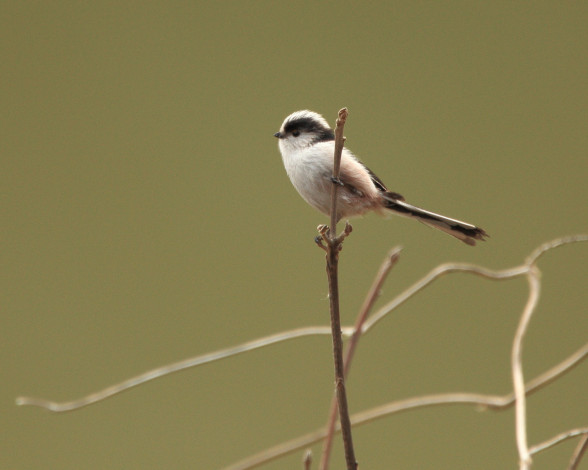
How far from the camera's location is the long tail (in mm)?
757

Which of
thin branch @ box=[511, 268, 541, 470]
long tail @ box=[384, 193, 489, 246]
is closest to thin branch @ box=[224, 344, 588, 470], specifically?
thin branch @ box=[511, 268, 541, 470]

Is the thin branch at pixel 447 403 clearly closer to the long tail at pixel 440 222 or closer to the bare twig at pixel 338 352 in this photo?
the long tail at pixel 440 222

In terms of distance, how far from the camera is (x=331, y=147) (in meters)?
0.99

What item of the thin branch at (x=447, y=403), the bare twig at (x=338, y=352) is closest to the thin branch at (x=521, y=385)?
the thin branch at (x=447, y=403)

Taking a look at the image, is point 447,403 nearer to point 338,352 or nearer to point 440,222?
point 440,222

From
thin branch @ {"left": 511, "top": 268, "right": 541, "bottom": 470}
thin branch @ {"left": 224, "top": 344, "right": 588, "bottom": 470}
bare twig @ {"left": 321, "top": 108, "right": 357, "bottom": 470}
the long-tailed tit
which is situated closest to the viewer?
bare twig @ {"left": 321, "top": 108, "right": 357, "bottom": 470}

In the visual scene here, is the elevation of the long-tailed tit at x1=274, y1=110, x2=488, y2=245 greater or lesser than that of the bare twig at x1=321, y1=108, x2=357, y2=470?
greater

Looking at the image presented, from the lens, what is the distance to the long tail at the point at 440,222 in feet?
2.48

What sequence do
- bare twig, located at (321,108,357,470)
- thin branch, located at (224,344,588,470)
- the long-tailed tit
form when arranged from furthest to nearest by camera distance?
1. the long-tailed tit
2. thin branch, located at (224,344,588,470)
3. bare twig, located at (321,108,357,470)

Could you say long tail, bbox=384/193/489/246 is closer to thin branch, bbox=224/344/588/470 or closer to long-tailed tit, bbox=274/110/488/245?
long-tailed tit, bbox=274/110/488/245

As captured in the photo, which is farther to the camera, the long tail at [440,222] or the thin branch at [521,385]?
the long tail at [440,222]

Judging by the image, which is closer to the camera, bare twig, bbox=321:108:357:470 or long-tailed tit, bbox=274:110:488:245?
bare twig, bbox=321:108:357:470

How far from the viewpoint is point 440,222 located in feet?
3.00

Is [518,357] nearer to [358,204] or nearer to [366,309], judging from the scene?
[366,309]
